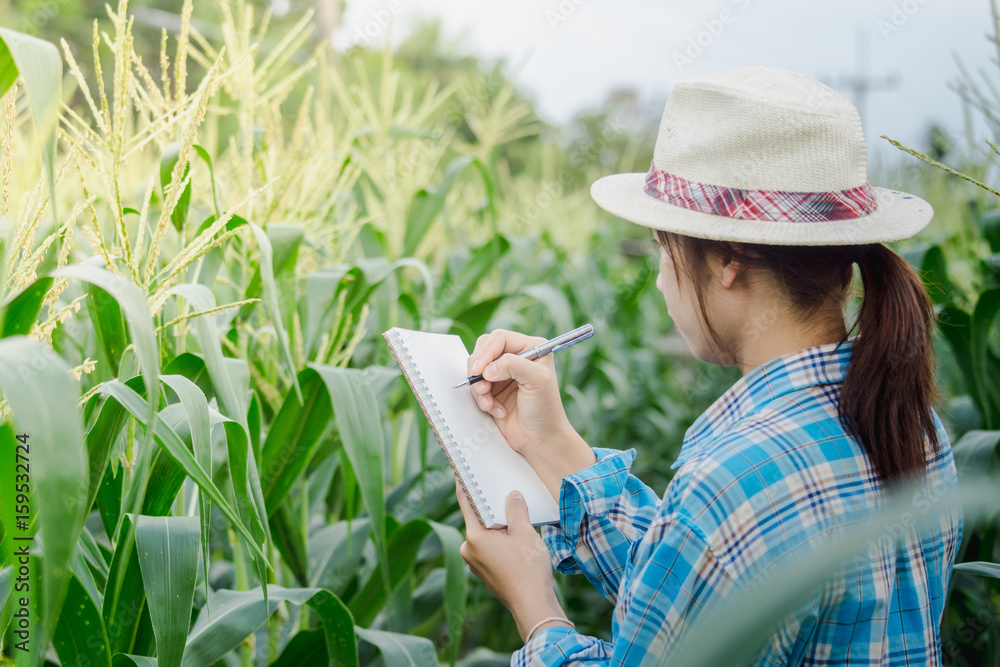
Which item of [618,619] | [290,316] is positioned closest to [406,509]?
[290,316]

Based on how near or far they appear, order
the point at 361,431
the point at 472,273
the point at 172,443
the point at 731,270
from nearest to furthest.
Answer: the point at 172,443
the point at 731,270
the point at 361,431
the point at 472,273

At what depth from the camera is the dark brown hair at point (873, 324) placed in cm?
82

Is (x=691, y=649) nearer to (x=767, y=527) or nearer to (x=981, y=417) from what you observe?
(x=767, y=527)

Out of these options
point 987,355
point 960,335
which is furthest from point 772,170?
point 987,355

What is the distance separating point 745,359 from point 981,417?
1.55 metres

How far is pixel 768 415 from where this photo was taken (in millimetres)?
832

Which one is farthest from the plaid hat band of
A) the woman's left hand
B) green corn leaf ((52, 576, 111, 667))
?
green corn leaf ((52, 576, 111, 667))

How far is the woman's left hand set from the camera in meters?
0.96

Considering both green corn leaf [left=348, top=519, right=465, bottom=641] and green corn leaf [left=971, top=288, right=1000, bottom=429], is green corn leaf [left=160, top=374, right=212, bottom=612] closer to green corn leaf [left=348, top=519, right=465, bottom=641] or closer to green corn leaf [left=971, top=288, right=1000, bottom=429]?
green corn leaf [left=348, top=519, right=465, bottom=641]

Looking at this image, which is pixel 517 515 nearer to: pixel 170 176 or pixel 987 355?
pixel 170 176

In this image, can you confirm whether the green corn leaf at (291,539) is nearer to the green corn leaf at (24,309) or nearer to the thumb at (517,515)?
the thumb at (517,515)

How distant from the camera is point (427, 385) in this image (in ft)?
3.53

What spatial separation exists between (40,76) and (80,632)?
62 centimetres

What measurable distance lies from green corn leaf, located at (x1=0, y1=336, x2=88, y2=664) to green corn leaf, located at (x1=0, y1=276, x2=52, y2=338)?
A: 0.66 ft
